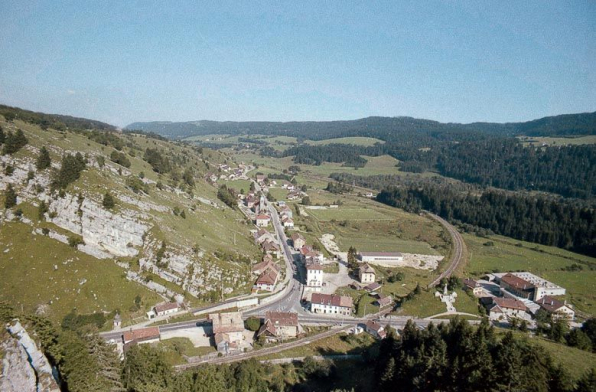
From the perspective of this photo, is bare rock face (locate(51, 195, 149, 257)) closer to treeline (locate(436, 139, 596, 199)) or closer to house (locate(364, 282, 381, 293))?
house (locate(364, 282, 381, 293))

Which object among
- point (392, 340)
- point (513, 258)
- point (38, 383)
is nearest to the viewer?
point (38, 383)

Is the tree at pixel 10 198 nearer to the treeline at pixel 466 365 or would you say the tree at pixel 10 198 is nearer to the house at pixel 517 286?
the treeline at pixel 466 365

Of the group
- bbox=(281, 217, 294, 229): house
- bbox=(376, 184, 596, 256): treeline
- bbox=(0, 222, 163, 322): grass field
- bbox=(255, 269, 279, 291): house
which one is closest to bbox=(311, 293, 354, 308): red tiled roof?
bbox=(255, 269, 279, 291): house

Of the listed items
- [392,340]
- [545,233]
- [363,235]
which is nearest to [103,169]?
[392,340]

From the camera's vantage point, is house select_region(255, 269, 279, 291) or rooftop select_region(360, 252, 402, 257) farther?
rooftop select_region(360, 252, 402, 257)

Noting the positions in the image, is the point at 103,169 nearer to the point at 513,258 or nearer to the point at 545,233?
the point at 513,258

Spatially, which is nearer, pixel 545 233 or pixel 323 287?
pixel 323 287

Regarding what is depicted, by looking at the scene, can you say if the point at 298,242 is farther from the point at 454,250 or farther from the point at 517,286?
the point at 517,286

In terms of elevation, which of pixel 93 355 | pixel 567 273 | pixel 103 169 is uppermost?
pixel 103 169
